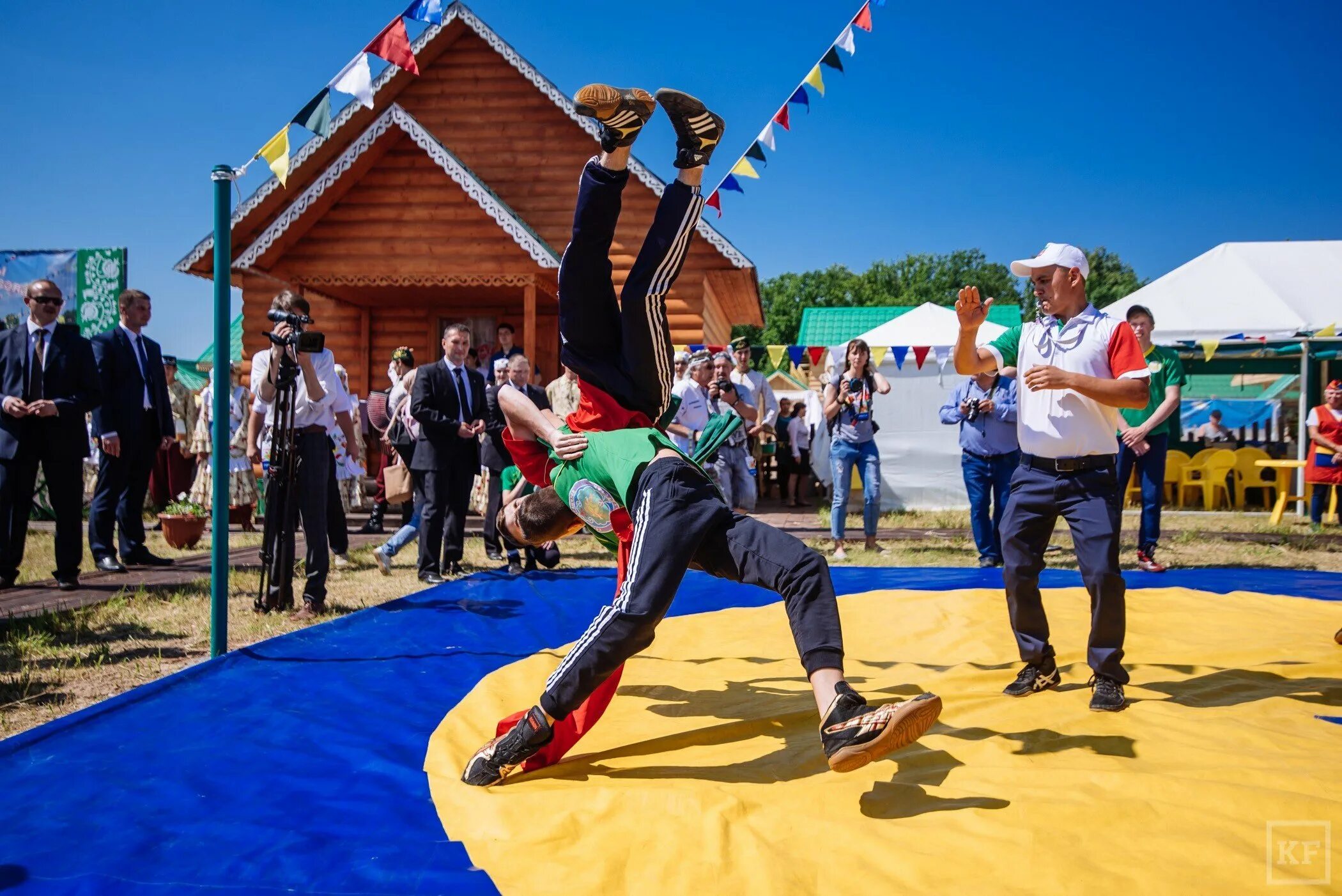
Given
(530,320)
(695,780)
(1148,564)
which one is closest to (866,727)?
(695,780)

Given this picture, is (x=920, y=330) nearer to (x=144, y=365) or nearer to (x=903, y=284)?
(x=144, y=365)

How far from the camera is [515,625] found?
5.29 metres

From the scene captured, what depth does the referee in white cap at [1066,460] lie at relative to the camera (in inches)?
142

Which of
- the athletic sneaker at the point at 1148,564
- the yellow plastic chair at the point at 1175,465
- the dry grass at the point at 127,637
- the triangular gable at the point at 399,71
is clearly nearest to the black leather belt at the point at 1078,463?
the athletic sneaker at the point at 1148,564

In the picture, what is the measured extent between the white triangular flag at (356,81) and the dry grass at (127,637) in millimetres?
3023

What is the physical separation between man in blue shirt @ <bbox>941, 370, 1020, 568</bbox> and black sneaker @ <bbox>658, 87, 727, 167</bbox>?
16.7 ft

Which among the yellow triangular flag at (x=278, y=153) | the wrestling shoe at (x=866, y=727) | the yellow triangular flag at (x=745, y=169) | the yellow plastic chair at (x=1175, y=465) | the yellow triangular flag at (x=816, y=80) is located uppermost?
the yellow triangular flag at (x=816, y=80)

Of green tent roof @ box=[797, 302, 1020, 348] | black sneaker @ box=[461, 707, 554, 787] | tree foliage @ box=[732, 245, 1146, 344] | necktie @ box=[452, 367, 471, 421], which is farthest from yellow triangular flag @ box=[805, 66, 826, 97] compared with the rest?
tree foliage @ box=[732, 245, 1146, 344]

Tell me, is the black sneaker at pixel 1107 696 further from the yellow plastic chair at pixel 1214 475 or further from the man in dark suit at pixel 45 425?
the yellow plastic chair at pixel 1214 475

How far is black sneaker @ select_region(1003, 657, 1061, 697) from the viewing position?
374 centimetres

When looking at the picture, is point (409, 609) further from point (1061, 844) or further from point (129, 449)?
point (1061, 844)

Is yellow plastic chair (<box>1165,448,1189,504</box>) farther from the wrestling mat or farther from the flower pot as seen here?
the flower pot

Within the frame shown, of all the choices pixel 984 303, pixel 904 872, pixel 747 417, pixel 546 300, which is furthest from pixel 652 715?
pixel 546 300

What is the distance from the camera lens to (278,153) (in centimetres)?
Answer: 469
